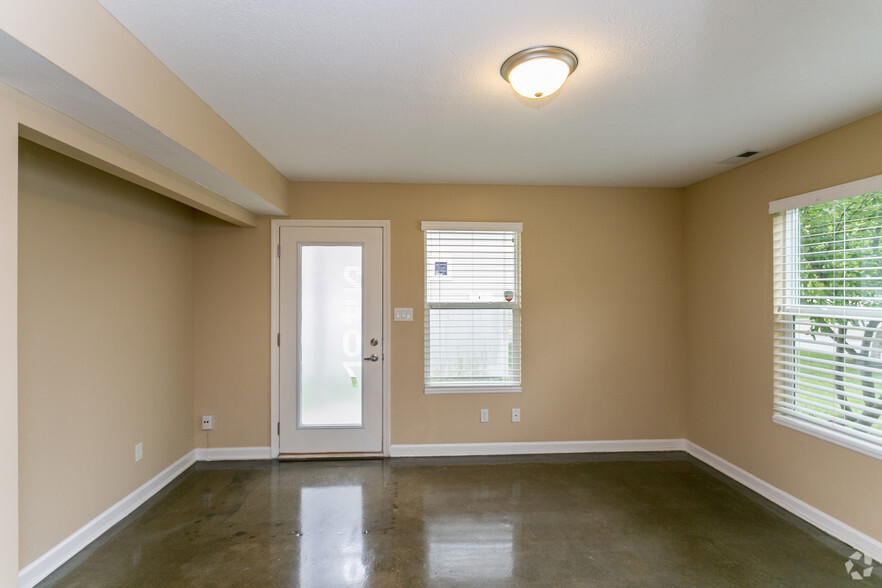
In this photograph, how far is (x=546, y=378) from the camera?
3.99 m

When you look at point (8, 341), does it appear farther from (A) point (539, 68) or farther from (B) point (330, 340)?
(B) point (330, 340)

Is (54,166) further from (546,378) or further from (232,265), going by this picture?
(546,378)

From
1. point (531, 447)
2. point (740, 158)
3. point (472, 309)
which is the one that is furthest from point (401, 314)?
point (740, 158)

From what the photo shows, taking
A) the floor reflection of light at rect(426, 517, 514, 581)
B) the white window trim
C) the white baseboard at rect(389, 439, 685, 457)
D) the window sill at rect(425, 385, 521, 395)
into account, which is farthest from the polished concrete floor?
the white window trim

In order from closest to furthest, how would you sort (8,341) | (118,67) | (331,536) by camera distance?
1. (8,341)
2. (118,67)
3. (331,536)

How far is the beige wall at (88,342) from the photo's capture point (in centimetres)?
215

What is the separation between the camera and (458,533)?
264 cm

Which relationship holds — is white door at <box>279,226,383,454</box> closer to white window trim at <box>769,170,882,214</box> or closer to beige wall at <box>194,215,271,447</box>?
beige wall at <box>194,215,271,447</box>

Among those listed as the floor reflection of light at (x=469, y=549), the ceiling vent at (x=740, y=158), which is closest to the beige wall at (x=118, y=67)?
the floor reflection of light at (x=469, y=549)

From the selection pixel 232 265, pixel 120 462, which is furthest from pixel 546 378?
pixel 120 462

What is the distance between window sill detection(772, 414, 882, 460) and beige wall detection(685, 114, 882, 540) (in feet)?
0.15

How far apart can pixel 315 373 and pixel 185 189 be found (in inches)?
75.3

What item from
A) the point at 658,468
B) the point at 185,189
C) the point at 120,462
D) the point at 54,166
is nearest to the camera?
the point at 54,166

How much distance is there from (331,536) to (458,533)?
0.80 meters
